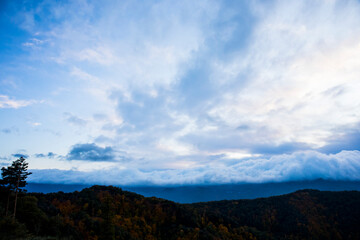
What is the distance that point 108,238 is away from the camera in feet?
199

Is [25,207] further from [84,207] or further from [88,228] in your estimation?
[84,207]

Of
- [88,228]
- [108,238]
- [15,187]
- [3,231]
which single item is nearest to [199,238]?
[88,228]

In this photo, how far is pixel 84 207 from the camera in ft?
517

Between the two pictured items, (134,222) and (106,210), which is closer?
(106,210)

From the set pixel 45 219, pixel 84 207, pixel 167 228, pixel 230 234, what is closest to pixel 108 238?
pixel 45 219

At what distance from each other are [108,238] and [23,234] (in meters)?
30.4

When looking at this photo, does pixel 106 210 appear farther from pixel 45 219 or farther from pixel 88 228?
pixel 88 228

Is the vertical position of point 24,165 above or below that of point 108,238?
above

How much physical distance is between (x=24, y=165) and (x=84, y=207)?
403 feet

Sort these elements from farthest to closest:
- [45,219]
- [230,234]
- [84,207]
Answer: [230,234] < [84,207] < [45,219]

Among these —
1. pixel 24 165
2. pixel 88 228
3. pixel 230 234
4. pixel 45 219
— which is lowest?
pixel 230 234

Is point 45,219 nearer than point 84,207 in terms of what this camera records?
Yes

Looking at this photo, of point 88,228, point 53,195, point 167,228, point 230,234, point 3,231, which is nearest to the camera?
point 3,231

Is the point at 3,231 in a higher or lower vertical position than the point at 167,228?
higher
